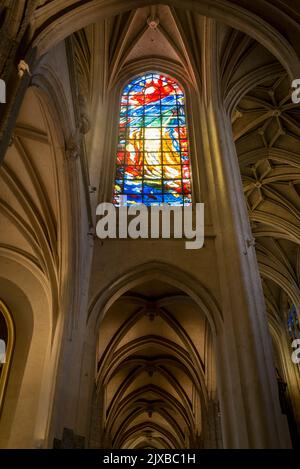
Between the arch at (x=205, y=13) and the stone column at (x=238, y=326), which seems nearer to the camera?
the arch at (x=205, y=13)

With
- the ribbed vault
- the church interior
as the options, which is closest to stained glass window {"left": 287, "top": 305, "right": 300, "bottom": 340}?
the church interior

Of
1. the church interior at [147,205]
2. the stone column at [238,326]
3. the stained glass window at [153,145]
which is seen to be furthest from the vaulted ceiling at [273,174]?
the stone column at [238,326]

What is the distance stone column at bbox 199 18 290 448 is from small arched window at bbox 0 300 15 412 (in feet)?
15.5

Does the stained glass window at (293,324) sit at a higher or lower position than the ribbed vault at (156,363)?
higher

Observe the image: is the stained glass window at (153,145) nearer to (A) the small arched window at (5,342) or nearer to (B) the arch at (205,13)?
(A) the small arched window at (5,342)

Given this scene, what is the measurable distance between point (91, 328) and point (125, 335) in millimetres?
4769

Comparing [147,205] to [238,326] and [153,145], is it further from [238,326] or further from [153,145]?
[238,326]

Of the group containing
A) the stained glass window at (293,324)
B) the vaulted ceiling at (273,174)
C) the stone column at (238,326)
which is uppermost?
the vaulted ceiling at (273,174)

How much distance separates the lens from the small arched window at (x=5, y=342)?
9164mm

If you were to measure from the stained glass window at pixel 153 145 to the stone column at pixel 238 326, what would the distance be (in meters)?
1.00

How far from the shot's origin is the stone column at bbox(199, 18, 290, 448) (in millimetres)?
6395

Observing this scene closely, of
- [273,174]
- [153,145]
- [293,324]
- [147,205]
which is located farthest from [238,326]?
[293,324]

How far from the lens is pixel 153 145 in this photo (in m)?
11.9

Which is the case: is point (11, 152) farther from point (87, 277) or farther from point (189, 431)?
point (189, 431)
